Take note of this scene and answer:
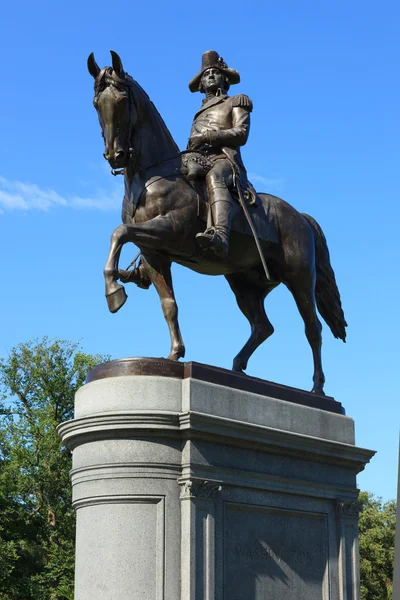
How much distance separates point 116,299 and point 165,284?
1.07 metres

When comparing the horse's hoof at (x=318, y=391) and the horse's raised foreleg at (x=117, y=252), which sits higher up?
the horse's raised foreleg at (x=117, y=252)

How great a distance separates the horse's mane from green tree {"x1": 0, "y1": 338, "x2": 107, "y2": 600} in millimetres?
23701

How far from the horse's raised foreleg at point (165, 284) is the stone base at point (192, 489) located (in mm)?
873

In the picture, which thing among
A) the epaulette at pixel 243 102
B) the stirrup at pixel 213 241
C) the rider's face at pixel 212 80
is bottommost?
the stirrup at pixel 213 241

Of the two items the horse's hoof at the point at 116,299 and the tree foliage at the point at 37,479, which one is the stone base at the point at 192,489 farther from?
the tree foliage at the point at 37,479

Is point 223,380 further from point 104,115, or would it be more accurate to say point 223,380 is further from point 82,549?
point 104,115

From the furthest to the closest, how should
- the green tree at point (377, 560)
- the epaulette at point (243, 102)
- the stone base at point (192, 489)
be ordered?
the green tree at point (377, 560) → the epaulette at point (243, 102) → the stone base at point (192, 489)

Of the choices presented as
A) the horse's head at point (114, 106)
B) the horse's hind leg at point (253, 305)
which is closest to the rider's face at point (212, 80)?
the horse's head at point (114, 106)

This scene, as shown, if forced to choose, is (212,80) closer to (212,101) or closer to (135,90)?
(212,101)

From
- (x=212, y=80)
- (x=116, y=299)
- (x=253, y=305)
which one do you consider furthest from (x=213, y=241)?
(x=212, y=80)

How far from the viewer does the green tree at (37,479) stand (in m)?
34.7

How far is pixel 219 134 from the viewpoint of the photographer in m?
12.9

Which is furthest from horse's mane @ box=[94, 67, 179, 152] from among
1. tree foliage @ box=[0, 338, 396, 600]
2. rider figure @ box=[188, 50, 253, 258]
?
tree foliage @ box=[0, 338, 396, 600]

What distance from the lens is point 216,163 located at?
12555 millimetres
